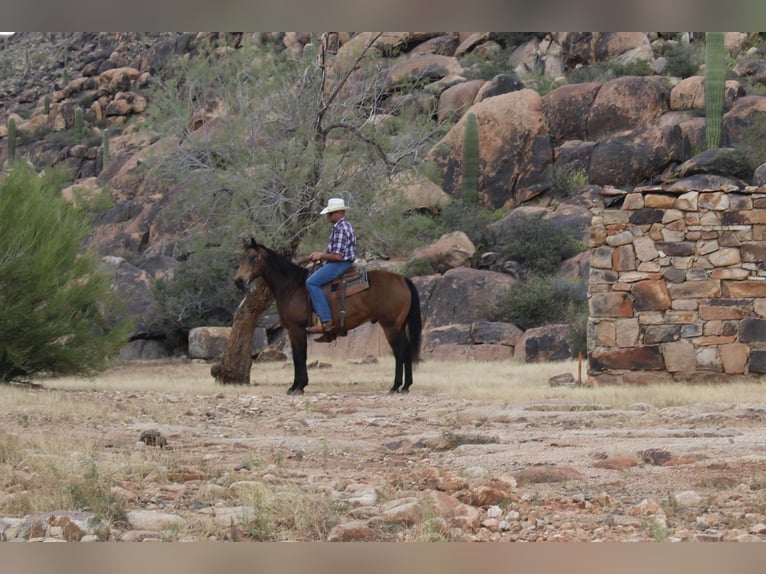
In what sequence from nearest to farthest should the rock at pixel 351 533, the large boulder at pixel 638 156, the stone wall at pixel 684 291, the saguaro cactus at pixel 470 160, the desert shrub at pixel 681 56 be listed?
the rock at pixel 351 533
the stone wall at pixel 684 291
the saguaro cactus at pixel 470 160
the large boulder at pixel 638 156
the desert shrub at pixel 681 56

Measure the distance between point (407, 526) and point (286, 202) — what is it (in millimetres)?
13135

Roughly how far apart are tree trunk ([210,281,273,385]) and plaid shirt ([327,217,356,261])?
2845 millimetres

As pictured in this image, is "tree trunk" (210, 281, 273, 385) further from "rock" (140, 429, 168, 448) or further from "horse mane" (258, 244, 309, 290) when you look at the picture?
"rock" (140, 429, 168, 448)

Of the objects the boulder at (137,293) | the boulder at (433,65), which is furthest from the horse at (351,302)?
the boulder at (433,65)

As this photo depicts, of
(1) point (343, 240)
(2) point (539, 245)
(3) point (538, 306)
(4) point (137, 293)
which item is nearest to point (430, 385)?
(1) point (343, 240)

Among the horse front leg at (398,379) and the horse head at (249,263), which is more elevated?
the horse head at (249,263)

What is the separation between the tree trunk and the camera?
16.2 metres

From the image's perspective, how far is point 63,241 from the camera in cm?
1616

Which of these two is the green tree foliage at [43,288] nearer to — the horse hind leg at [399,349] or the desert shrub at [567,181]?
the horse hind leg at [399,349]

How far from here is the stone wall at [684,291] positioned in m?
14.2

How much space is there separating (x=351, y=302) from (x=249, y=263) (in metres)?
1.57

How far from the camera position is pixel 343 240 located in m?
13.7

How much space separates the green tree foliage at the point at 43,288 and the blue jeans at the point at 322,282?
13.2 ft

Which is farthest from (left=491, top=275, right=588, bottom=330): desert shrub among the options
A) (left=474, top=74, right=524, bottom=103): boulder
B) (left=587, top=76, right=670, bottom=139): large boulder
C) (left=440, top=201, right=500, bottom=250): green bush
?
(left=474, top=74, right=524, bottom=103): boulder
